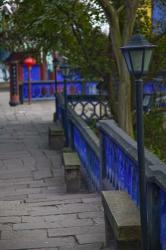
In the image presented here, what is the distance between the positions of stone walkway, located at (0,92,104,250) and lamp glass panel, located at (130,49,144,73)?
1829mm

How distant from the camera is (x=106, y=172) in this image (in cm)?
677

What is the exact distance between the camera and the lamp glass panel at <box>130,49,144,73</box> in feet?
11.8

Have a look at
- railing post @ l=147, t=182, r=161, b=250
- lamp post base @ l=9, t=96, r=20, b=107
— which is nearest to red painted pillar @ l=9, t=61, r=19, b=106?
lamp post base @ l=9, t=96, r=20, b=107

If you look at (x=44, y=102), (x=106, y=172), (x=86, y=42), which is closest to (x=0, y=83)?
(x=44, y=102)

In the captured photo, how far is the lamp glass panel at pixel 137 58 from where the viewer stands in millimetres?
3592

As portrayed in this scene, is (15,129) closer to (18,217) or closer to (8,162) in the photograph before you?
(8,162)

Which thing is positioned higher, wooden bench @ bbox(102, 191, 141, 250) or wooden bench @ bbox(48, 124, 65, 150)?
wooden bench @ bbox(102, 191, 141, 250)

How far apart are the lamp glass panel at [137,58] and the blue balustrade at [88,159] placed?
3.85m

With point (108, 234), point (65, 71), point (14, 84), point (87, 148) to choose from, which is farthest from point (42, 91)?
point (108, 234)

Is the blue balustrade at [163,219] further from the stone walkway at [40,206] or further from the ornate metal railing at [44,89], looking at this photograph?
the ornate metal railing at [44,89]

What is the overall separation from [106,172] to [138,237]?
109 inches

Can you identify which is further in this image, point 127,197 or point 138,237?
point 127,197

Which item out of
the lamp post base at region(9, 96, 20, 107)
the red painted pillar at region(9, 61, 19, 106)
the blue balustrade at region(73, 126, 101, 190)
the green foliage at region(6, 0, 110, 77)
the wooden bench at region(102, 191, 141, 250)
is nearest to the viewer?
the wooden bench at region(102, 191, 141, 250)

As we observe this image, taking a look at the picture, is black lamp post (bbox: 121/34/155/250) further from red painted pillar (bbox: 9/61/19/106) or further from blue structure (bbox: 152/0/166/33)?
red painted pillar (bbox: 9/61/19/106)
